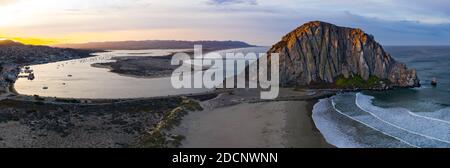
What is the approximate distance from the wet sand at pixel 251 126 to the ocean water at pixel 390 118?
6.80 ft

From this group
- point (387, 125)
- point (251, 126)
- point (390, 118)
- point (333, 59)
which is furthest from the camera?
→ point (333, 59)

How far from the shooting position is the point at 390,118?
52.1 metres

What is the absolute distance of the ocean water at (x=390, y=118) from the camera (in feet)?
136

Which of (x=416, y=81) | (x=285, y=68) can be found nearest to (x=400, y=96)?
(x=416, y=81)

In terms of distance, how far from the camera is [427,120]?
50.1m

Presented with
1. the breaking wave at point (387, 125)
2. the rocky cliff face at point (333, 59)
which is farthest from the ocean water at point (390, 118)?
the rocky cliff face at point (333, 59)

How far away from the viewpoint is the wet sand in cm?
3988

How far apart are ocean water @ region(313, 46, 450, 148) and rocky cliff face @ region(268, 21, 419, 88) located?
28.4 ft

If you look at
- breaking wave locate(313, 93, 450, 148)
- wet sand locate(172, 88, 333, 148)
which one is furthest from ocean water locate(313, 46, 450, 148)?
wet sand locate(172, 88, 333, 148)

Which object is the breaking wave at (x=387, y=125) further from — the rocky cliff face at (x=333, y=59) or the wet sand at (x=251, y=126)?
the rocky cliff face at (x=333, y=59)

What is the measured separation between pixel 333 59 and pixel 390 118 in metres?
38.5

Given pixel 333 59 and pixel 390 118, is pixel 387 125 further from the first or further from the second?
pixel 333 59

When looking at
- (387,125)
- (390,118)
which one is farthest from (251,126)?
(390,118)

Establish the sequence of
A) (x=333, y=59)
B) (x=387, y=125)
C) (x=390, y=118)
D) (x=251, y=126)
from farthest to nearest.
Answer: (x=333, y=59) → (x=390, y=118) → (x=387, y=125) → (x=251, y=126)
